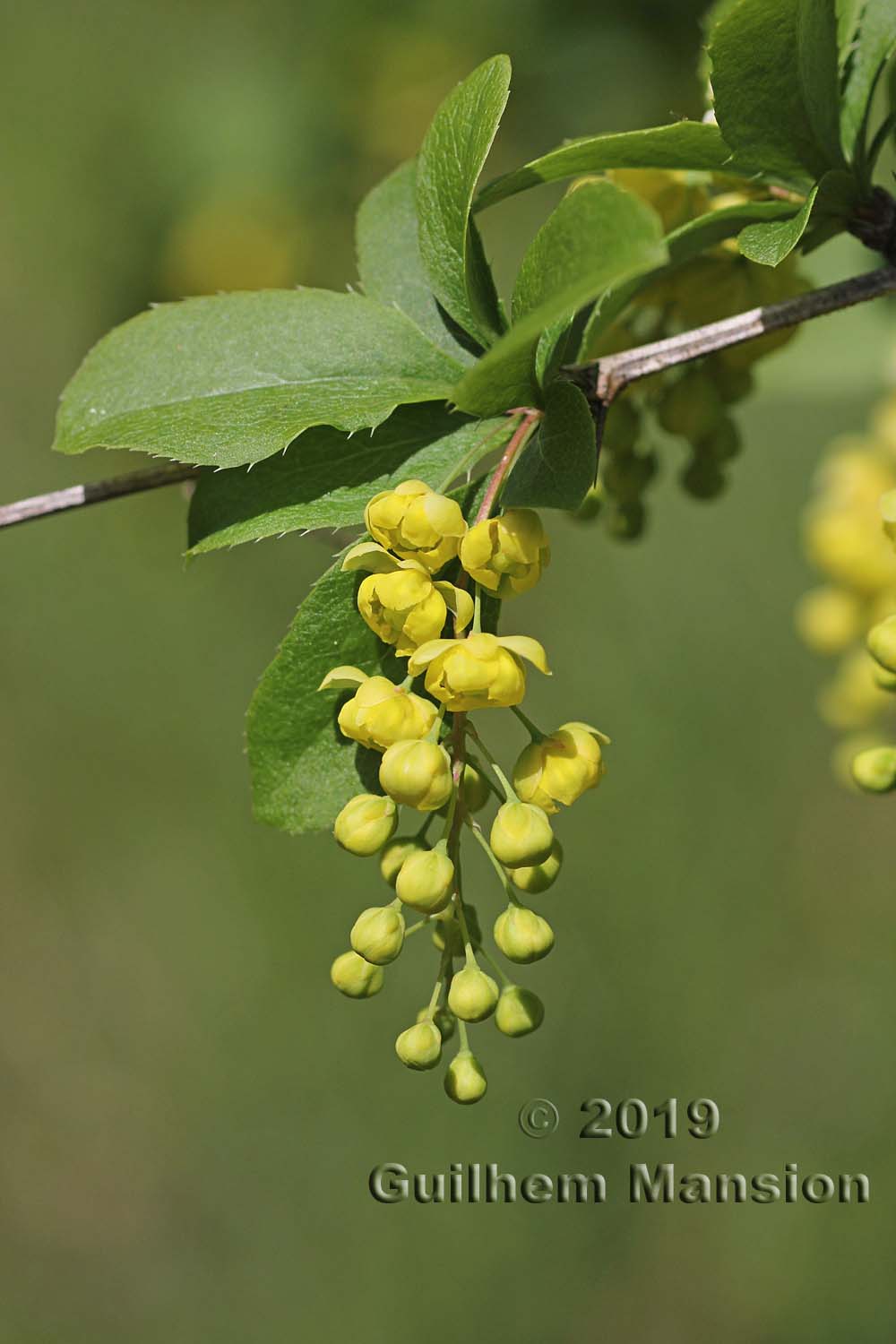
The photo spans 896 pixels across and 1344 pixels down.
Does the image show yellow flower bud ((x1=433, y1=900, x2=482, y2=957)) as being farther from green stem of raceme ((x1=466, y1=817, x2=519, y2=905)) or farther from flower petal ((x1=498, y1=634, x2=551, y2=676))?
flower petal ((x1=498, y1=634, x2=551, y2=676))

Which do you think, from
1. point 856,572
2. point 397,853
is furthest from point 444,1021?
point 856,572

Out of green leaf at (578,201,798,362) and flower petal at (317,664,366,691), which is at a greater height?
green leaf at (578,201,798,362)

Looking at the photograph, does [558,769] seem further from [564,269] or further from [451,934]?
[564,269]

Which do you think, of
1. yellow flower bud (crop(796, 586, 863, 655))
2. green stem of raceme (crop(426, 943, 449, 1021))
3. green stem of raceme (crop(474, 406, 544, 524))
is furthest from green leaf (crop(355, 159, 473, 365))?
yellow flower bud (crop(796, 586, 863, 655))

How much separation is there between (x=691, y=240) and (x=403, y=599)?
21.2 inches

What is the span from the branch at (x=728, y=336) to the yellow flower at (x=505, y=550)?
0.23 m

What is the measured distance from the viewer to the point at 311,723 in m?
1.19

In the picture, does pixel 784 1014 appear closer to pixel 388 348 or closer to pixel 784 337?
pixel 784 337

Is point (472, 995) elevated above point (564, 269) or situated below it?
below

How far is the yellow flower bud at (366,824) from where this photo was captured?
3.70 feet

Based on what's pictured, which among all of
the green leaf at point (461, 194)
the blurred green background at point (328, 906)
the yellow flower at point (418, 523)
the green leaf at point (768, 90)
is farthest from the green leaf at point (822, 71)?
the blurred green background at point (328, 906)

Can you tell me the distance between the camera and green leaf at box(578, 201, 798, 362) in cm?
114

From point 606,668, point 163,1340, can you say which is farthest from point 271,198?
point 163,1340

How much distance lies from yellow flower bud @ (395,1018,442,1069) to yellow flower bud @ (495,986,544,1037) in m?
0.08
